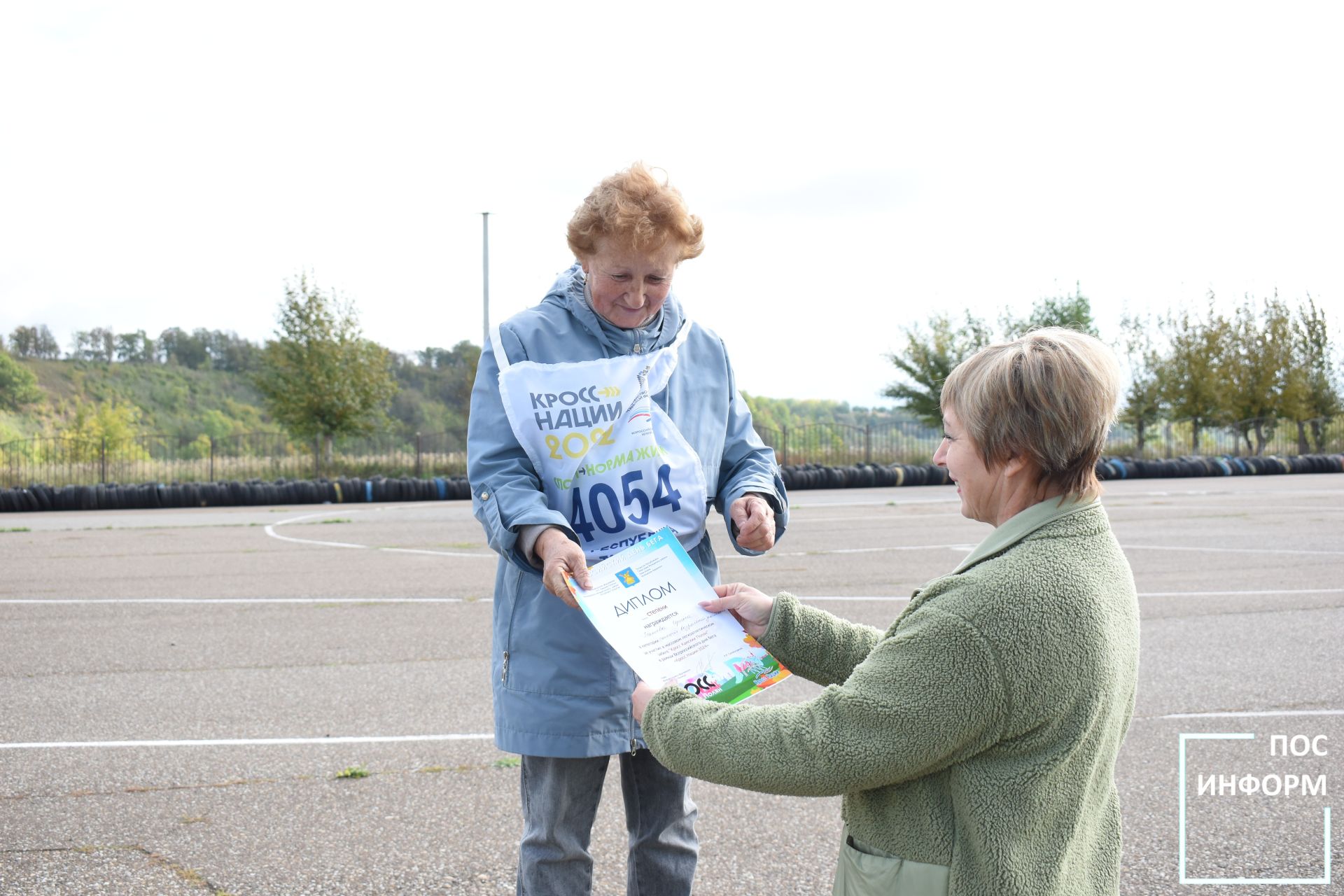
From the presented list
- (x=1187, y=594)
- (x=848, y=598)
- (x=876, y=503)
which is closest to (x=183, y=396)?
(x=876, y=503)

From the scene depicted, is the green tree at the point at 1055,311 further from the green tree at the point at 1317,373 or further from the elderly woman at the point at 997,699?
the elderly woman at the point at 997,699

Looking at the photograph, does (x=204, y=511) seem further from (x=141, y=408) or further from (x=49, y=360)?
(x=49, y=360)

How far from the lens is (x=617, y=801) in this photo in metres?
4.64

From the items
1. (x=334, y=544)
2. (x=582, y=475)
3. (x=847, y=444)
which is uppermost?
(x=847, y=444)

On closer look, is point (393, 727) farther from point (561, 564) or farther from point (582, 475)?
point (561, 564)

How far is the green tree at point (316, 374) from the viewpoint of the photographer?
3234cm

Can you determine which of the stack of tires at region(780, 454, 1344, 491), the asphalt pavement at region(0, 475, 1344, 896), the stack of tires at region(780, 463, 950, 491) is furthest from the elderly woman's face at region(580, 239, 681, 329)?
the stack of tires at region(780, 463, 950, 491)

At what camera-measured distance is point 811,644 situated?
2289 millimetres

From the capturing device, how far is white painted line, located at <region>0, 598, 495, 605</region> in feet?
30.3

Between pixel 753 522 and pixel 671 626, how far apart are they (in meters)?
0.48

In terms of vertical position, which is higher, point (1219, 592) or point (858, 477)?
point (858, 477)

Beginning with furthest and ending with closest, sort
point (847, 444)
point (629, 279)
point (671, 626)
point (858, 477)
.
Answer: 1. point (847, 444)
2. point (858, 477)
3. point (629, 279)
4. point (671, 626)

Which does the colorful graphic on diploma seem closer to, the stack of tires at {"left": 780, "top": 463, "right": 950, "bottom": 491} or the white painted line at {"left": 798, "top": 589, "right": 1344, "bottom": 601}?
the white painted line at {"left": 798, "top": 589, "right": 1344, "bottom": 601}

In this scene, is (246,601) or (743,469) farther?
(246,601)
